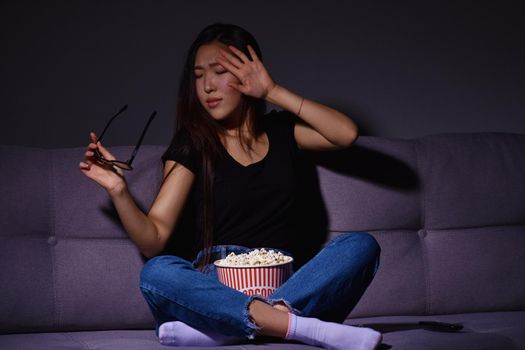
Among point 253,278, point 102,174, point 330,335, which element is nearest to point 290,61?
point 102,174

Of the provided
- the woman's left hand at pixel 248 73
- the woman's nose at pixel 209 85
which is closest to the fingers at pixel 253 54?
the woman's left hand at pixel 248 73

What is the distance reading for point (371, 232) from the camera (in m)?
2.24

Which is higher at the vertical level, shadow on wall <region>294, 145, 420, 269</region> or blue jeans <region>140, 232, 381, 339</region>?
shadow on wall <region>294, 145, 420, 269</region>

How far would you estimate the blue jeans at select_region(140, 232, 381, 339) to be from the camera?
1685mm

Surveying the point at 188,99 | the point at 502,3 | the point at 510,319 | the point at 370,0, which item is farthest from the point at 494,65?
the point at 188,99

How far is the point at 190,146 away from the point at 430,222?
2.61ft

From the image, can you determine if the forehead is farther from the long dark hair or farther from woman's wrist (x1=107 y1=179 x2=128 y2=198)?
woman's wrist (x1=107 y1=179 x2=128 y2=198)

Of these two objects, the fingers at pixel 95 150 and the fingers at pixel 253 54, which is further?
the fingers at pixel 253 54

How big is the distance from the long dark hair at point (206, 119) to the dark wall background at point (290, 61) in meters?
0.38

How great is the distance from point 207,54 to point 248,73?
13 centimetres

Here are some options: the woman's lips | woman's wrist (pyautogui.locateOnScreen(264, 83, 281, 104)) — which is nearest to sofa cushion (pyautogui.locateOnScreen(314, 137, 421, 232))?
woman's wrist (pyautogui.locateOnScreen(264, 83, 281, 104))

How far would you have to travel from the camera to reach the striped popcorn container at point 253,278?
69.1 inches

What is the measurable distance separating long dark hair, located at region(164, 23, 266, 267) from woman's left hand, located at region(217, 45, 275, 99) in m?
0.07

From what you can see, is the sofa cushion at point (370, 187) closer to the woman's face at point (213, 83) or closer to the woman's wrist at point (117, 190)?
the woman's face at point (213, 83)
